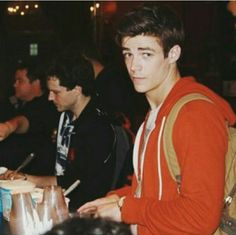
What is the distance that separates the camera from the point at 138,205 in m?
1.54

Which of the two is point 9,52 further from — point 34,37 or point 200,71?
point 200,71

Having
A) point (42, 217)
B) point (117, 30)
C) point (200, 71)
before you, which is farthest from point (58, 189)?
point (200, 71)

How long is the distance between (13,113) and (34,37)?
12.5ft

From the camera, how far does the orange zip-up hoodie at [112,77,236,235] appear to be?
4.65 feet

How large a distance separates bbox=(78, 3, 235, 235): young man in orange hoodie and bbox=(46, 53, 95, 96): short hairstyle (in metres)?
1.00

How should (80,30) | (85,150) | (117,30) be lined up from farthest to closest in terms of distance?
(80,30)
(85,150)
(117,30)

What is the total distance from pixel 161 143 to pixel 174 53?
0.32m

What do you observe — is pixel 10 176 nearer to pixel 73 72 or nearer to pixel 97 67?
pixel 73 72

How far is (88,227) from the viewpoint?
2.48 feet

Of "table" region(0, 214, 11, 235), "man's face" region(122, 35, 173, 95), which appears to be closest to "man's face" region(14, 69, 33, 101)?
"table" region(0, 214, 11, 235)

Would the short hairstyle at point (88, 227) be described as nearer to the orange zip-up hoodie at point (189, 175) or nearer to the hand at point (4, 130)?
the orange zip-up hoodie at point (189, 175)

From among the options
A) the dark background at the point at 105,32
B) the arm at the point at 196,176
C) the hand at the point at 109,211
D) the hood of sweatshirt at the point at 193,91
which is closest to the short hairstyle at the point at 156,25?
the hood of sweatshirt at the point at 193,91

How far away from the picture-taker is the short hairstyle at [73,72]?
8.96 feet

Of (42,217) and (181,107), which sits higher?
(181,107)
